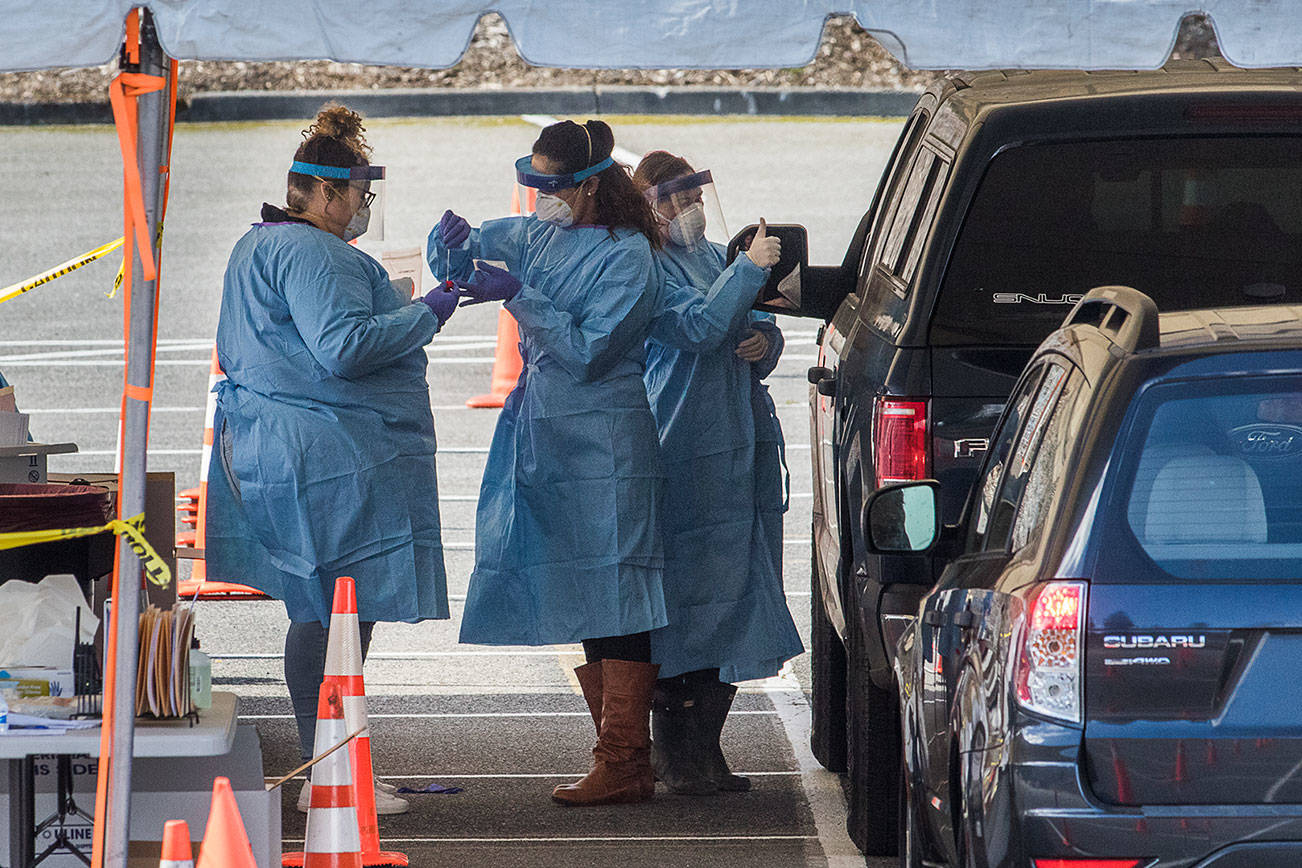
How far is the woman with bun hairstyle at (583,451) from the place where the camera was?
20.8 ft

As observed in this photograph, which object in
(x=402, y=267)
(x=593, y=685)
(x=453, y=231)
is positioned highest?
(x=453, y=231)

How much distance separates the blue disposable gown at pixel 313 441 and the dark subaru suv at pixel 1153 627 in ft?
9.13

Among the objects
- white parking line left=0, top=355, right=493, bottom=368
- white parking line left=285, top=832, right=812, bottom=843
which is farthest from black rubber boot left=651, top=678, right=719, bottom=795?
white parking line left=0, top=355, right=493, bottom=368

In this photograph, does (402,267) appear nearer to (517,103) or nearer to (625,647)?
(625,647)

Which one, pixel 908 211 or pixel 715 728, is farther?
pixel 715 728

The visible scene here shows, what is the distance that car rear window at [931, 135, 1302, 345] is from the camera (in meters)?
5.29

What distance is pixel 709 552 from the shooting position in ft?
21.9

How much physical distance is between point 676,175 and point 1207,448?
363 cm

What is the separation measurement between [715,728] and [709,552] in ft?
1.91

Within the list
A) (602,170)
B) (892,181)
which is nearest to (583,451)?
(602,170)

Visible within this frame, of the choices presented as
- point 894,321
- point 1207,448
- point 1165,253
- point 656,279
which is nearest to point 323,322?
point 656,279

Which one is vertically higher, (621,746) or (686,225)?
(686,225)

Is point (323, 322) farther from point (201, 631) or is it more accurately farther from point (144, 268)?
point (201, 631)

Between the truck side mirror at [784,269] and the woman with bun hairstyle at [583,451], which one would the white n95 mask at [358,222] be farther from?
the truck side mirror at [784,269]
